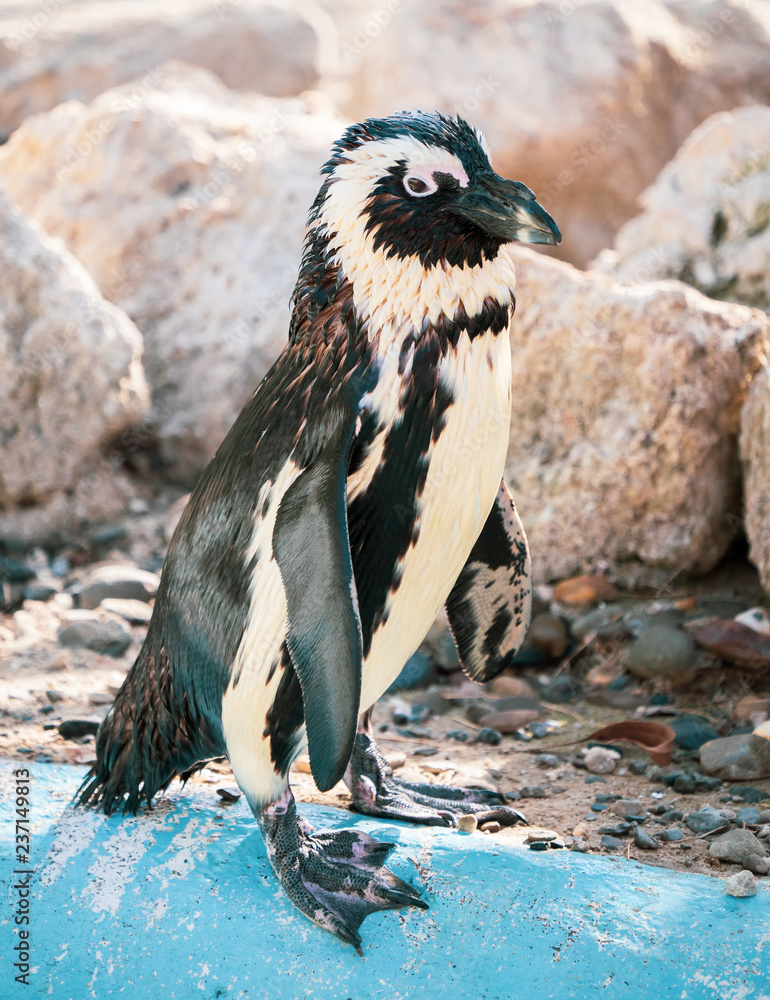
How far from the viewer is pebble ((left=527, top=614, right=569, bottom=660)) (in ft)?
11.0

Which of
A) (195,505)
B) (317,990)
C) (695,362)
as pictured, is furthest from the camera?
(695,362)

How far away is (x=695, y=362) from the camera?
3291 millimetres

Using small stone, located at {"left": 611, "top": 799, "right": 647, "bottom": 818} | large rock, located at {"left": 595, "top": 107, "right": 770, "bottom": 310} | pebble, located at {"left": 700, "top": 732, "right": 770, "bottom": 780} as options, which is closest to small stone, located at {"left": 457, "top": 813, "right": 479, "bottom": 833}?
small stone, located at {"left": 611, "top": 799, "right": 647, "bottom": 818}

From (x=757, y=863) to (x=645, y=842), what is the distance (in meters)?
0.23

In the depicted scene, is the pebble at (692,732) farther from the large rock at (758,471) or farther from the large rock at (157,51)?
the large rock at (157,51)

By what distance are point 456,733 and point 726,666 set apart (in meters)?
0.83

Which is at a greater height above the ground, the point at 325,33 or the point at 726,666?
the point at 325,33

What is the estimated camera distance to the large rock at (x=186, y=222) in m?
4.81

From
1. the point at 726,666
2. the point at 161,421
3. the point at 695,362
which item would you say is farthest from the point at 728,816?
the point at 161,421

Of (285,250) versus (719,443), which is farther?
(285,250)

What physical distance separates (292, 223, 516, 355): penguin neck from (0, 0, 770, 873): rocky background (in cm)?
137

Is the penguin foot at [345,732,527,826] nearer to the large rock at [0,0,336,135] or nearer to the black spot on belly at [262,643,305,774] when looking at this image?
the black spot on belly at [262,643,305,774]

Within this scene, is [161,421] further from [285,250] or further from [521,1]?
[521,1]

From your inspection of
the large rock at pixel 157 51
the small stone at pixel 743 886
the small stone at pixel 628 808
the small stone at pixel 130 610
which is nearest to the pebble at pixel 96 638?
the small stone at pixel 130 610
